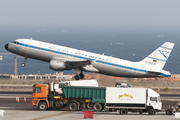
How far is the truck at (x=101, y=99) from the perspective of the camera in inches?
1591

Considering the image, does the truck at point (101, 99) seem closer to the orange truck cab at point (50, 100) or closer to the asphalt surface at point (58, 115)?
the orange truck cab at point (50, 100)

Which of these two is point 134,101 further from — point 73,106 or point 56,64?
point 56,64

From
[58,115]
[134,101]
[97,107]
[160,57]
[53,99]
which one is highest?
[160,57]

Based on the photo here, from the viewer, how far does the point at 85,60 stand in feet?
200

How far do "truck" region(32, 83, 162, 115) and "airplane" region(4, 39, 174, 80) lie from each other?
18.4 metres

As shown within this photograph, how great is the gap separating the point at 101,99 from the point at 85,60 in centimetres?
1997

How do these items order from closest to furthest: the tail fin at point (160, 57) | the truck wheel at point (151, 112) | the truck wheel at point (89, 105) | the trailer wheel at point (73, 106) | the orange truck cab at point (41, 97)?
the truck wheel at point (151, 112) → the trailer wheel at point (73, 106) → the truck wheel at point (89, 105) → the orange truck cab at point (41, 97) → the tail fin at point (160, 57)

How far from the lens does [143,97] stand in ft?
133

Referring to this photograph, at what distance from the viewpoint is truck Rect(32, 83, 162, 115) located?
40406mm

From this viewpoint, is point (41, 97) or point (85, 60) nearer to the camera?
point (41, 97)

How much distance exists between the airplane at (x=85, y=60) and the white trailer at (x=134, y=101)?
20.2m

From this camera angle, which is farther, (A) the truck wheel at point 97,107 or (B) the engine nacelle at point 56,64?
(B) the engine nacelle at point 56,64

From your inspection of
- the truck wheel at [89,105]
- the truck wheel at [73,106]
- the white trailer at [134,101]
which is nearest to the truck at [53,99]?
the truck wheel at [73,106]

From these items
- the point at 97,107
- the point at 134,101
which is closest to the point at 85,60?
the point at 97,107
